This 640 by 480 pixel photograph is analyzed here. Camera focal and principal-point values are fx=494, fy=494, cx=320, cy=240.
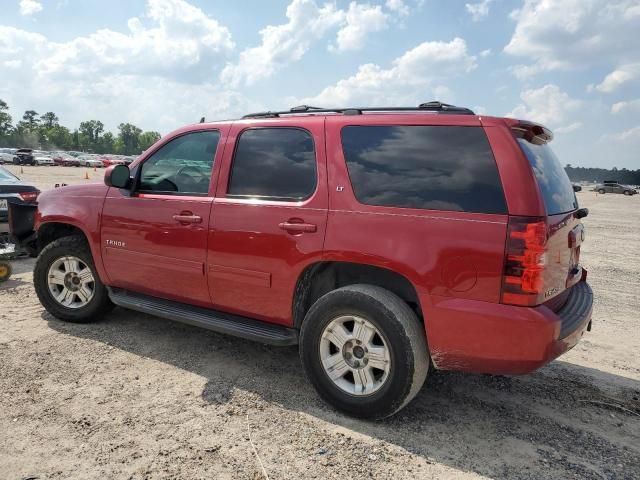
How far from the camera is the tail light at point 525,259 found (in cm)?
267

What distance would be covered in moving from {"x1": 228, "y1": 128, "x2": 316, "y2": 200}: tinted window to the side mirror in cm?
111

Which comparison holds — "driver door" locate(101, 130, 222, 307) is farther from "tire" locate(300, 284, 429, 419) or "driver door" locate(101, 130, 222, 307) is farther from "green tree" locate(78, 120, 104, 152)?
"green tree" locate(78, 120, 104, 152)

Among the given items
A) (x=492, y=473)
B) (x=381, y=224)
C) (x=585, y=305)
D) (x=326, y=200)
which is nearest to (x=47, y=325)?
(x=326, y=200)

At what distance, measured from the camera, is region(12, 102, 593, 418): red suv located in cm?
276

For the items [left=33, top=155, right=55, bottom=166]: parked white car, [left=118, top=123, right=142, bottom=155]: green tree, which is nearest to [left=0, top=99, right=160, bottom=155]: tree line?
[left=118, top=123, right=142, bottom=155]: green tree

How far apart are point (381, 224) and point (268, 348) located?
74.8 inches

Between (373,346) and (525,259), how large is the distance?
1.05 m

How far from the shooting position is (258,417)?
3.18 m

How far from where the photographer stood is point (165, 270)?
160 inches

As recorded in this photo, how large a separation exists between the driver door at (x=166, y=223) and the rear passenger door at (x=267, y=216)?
0.17 meters

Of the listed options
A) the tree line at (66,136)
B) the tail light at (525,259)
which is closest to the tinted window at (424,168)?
the tail light at (525,259)

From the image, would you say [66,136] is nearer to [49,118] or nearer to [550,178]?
[49,118]

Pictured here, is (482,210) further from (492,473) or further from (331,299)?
(492,473)

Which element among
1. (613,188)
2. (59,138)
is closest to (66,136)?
(59,138)
